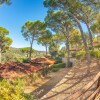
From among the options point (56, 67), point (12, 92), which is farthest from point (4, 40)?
point (12, 92)

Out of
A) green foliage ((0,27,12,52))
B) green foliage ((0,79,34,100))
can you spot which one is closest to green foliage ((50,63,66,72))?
green foliage ((0,27,12,52))

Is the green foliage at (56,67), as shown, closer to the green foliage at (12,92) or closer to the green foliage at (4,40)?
the green foliage at (4,40)

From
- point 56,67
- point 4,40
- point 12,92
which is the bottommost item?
point 56,67

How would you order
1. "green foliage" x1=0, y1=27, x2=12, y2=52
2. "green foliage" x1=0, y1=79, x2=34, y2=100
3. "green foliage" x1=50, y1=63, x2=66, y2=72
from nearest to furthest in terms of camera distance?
"green foliage" x1=0, y1=79, x2=34, y2=100 < "green foliage" x1=50, y1=63, x2=66, y2=72 < "green foliage" x1=0, y1=27, x2=12, y2=52

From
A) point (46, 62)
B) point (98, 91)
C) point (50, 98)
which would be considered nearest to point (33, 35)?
point (46, 62)

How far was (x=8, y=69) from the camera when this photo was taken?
15.9 metres

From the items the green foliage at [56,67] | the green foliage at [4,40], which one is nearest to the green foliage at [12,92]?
the green foliage at [56,67]

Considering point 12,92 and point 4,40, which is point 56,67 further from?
point 12,92

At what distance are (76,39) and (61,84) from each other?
30072 mm

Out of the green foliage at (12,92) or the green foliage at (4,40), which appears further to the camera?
the green foliage at (4,40)

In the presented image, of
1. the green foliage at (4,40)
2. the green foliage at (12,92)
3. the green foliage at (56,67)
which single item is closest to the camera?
the green foliage at (12,92)

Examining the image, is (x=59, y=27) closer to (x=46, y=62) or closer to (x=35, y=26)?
(x=35, y=26)

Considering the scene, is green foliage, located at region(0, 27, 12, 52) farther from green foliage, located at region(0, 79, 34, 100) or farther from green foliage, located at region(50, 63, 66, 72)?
green foliage, located at region(0, 79, 34, 100)

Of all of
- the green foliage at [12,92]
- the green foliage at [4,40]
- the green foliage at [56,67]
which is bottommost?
the green foliage at [56,67]
